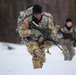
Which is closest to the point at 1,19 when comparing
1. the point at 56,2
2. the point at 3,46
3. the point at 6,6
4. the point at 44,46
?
the point at 6,6

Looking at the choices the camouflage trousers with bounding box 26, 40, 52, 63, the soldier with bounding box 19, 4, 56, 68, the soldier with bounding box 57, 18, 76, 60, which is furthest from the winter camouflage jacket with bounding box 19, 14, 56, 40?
the soldier with bounding box 57, 18, 76, 60

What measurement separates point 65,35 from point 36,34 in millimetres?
2343

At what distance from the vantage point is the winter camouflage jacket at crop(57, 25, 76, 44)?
436 inches

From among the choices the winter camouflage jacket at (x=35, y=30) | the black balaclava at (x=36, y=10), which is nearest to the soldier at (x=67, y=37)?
the winter camouflage jacket at (x=35, y=30)

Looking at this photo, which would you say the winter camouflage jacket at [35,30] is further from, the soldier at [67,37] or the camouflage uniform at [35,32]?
the soldier at [67,37]

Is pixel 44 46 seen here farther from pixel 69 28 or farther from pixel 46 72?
pixel 69 28

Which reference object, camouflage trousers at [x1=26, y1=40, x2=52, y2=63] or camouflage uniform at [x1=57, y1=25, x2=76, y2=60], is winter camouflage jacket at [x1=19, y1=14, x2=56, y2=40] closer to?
camouflage trousers at [x1=26, y1=40, x2=52, y2=63]

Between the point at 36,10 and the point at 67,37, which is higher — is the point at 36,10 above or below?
above

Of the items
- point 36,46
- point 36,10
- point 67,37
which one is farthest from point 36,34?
point 67,37

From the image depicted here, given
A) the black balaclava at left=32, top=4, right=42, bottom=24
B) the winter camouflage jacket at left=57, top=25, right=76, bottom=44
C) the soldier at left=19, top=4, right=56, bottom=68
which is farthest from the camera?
the winter camouflage jacket at left=57, top=25, right=76, bottom=44

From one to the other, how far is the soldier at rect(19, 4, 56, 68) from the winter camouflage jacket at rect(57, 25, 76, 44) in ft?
7.02

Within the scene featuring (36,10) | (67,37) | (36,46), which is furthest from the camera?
(67,37)

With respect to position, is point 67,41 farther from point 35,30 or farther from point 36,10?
point 36,10

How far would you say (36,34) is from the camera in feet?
29.1
